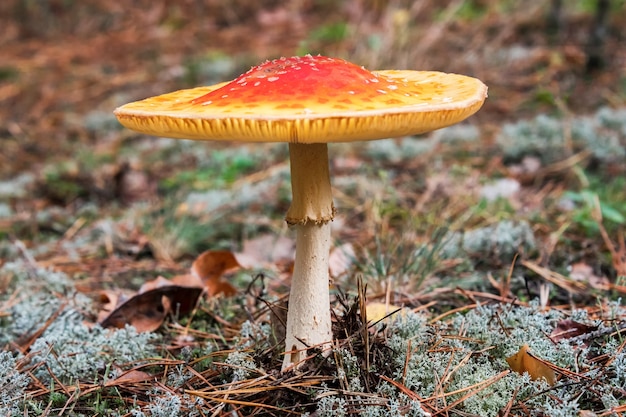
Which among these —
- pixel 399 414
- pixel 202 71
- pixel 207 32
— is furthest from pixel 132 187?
pixel 207 32

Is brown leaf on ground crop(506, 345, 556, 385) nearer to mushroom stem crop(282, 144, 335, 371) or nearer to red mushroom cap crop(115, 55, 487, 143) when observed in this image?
mushroom stem crop(282, 144, 335, 371)

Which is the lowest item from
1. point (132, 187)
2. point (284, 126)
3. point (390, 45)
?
point (132, 187)

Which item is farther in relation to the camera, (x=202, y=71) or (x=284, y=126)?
(x=202, y=71)

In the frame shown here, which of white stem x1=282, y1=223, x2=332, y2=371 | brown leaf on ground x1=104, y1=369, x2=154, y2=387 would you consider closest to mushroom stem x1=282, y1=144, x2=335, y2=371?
white stem x1=282, y1=223, x2=332, y2=371

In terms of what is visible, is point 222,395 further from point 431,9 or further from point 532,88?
point 431,9

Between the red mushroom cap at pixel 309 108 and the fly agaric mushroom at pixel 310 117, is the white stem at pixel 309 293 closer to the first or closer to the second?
the fly agaric mushroom at pixel 310 117

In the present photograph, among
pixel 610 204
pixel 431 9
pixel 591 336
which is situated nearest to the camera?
pixel 591 336

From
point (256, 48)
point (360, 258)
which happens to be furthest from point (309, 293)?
point (256, 48)
